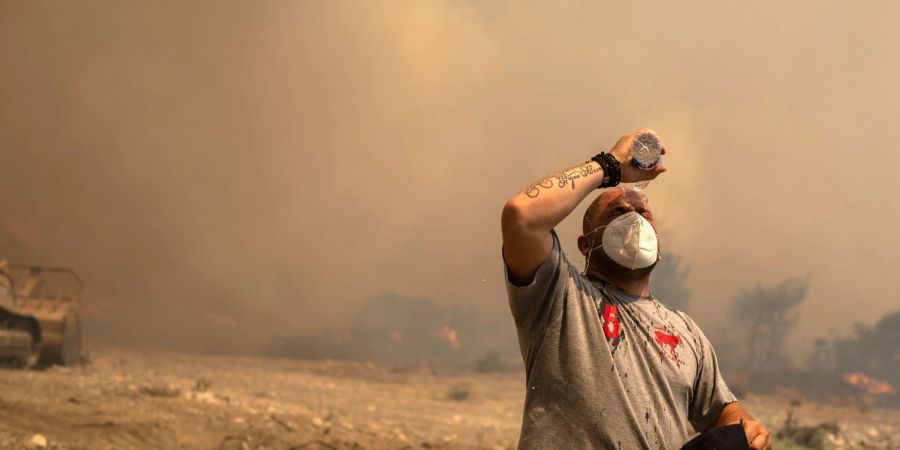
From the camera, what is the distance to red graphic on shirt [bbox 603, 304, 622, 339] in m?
1.77

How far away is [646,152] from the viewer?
6.20ft

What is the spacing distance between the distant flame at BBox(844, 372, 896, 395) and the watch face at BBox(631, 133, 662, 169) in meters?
11.3

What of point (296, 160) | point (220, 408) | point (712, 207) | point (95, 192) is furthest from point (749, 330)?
point (95, 192)

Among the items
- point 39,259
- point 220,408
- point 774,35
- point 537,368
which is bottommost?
point 220,408

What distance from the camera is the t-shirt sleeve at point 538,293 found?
1755 mm

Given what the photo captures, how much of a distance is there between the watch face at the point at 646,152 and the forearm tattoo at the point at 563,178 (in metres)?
0.12

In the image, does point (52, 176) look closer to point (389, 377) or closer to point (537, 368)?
point (389, 377)

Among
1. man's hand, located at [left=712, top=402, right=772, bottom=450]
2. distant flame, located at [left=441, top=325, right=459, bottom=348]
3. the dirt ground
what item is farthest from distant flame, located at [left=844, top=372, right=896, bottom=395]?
man's hand, located at [left=712, top=402, right=772, bottom=450]

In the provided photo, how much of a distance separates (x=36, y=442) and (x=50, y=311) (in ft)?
12.7

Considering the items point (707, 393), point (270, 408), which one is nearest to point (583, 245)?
point (707, 393)

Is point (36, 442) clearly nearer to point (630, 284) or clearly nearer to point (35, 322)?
point (35, 322)

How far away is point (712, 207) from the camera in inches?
471

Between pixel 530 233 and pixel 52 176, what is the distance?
12.2m

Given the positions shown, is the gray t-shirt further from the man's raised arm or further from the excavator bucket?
the excavator bucket
